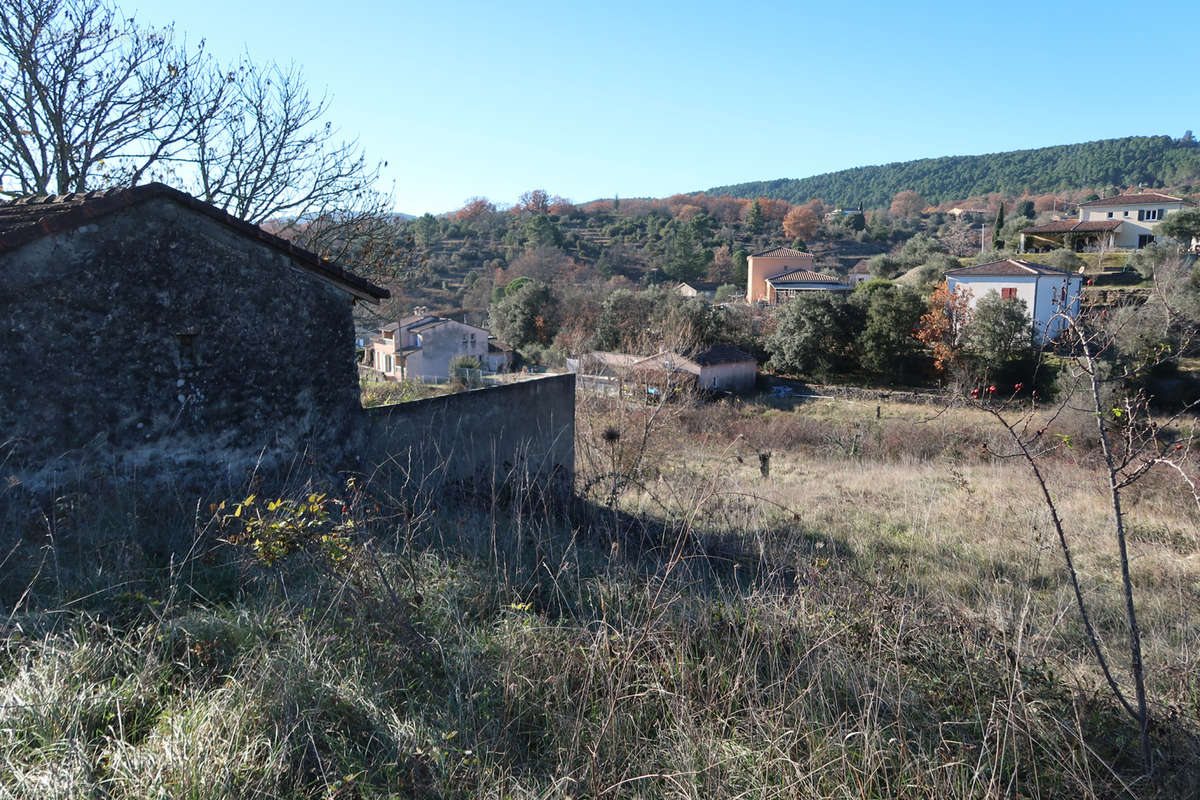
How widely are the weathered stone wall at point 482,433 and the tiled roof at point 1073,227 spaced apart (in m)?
45.8

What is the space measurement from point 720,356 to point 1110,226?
31.3 m

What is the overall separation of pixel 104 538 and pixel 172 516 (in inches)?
32.7

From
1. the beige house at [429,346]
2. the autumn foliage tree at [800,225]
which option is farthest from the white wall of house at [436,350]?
the autumn foliage tree at [800,225]

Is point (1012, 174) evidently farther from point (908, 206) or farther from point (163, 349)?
point (163, 349)

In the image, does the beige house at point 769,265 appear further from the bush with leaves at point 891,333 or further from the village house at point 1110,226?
the bush with leaves at point 891,333

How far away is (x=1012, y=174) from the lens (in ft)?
340

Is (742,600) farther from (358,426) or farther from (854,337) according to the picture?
(854,337)

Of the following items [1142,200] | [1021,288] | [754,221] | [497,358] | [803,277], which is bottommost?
[497,358]

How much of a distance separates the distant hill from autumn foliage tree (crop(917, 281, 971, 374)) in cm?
6204

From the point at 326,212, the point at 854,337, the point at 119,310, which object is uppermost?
the point at 326,212

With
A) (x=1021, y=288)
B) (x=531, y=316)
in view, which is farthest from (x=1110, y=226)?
(x=531, y=316)

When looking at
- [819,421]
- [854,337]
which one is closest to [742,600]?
[819,421]

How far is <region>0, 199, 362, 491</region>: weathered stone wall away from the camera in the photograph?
5.19m

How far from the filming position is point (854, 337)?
29.9 meters
